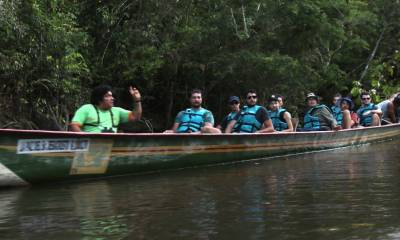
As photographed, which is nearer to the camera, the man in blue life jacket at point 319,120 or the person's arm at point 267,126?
the person's arm at point 267,126

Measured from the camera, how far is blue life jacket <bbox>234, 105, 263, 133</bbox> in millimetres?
9734

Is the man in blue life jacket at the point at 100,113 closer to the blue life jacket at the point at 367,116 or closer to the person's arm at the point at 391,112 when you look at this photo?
the blue life jacket at the point at 367,116

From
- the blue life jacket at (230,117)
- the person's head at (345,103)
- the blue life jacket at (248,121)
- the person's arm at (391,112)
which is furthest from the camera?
the person's arm at (391,112)

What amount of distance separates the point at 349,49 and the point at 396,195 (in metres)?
15.4

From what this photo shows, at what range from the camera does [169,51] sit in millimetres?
14617

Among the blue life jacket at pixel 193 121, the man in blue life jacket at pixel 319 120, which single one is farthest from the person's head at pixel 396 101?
the blue life jacket at pixel 193 121

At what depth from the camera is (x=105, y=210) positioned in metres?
5.21

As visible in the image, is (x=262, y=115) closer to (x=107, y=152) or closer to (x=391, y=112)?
(x=107, y=152)

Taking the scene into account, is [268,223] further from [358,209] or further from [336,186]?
[336,186]

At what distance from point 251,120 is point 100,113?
124 inches

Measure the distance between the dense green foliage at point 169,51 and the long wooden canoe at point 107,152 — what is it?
12.4 ft

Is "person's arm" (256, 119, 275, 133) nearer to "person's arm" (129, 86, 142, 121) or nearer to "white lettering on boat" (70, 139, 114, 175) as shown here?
"person's arm" (129, 86, 142, 121)

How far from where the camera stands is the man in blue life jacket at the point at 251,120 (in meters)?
9.60

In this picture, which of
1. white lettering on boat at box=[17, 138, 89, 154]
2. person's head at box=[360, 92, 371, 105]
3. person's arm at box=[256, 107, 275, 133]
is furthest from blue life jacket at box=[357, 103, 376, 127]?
white lettering on boat at box=[17, 138, 89, 154]
